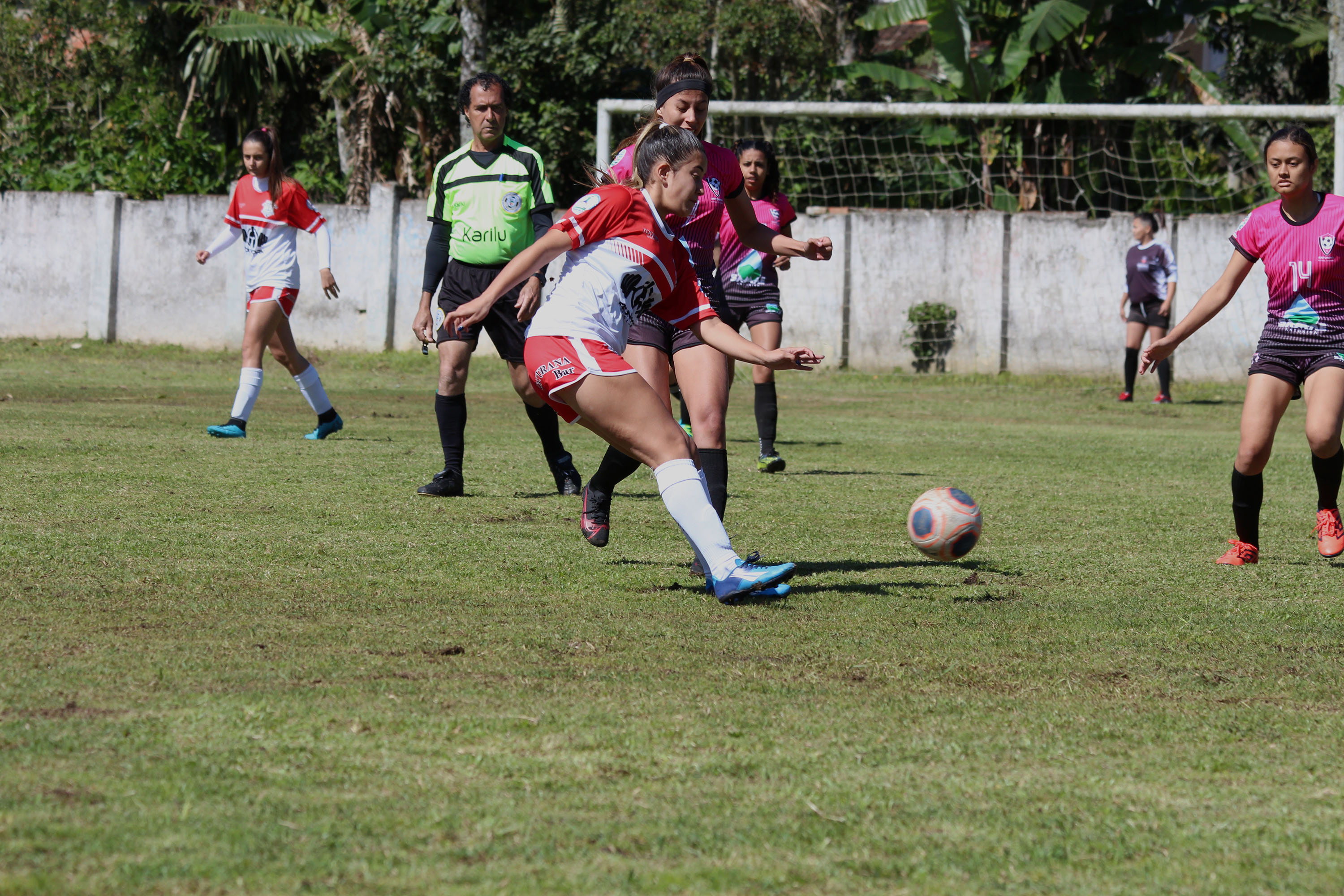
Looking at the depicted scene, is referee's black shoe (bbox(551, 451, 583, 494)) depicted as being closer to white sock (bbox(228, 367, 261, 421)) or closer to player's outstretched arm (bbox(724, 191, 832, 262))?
player's outstretched arm (bbox(724, 191, 832, 262))

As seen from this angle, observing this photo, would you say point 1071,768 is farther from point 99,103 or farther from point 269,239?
point 99,103

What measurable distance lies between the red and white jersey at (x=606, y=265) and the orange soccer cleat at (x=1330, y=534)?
132 inches

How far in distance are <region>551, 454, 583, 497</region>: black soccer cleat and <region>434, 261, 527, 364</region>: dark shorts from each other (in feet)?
2.03

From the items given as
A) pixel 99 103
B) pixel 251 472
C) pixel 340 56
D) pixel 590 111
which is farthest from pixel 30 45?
pixel 251 472

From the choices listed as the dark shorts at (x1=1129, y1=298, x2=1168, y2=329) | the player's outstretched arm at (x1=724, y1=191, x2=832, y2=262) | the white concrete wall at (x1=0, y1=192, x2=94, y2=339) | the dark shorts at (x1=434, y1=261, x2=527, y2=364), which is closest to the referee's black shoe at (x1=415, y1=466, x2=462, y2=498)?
the dark shorts at (x1=434, y1=261, x2=527, y2=364)

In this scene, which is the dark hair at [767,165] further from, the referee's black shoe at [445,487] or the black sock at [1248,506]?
the black sock at [1248,506]

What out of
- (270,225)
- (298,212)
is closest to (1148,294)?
(298,212)

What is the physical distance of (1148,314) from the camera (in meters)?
17.7

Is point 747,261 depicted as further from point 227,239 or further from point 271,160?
point 227,239

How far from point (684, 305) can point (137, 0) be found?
25908 mm

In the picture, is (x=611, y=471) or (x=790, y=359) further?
(x=611, y=471)

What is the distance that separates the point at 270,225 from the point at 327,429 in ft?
5.28

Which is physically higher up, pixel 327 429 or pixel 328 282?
pixel 328 282

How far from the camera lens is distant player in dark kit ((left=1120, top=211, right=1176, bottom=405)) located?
17.5 metres
